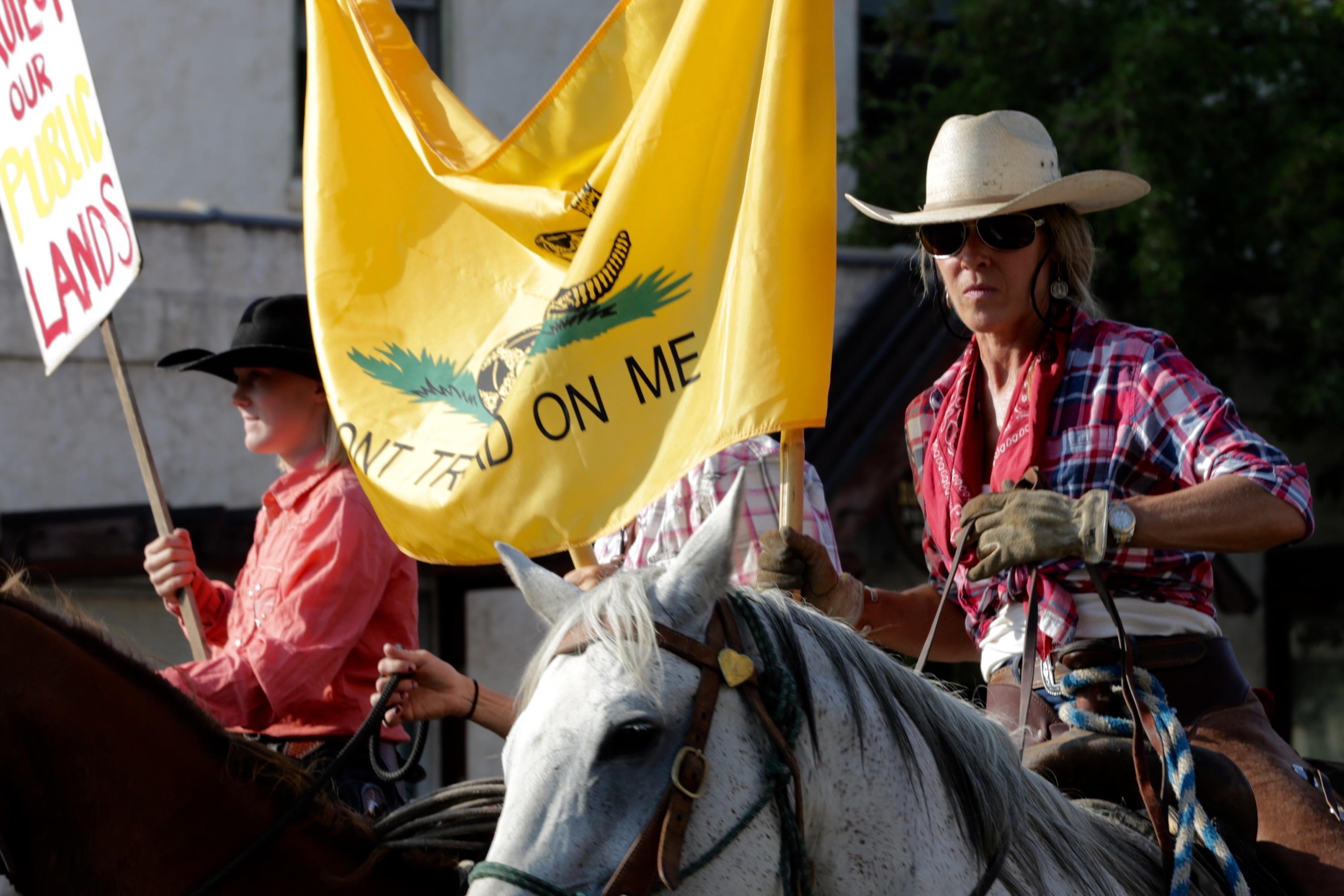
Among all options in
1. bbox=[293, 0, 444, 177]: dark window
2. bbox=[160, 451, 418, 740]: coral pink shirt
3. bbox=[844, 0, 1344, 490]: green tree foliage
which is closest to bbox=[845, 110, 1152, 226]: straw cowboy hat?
bbox=[160, 451, 418, 740]: coral pink shirt

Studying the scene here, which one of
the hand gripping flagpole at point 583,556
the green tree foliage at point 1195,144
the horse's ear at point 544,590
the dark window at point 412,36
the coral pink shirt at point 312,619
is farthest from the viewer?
the dark window at point 412,36

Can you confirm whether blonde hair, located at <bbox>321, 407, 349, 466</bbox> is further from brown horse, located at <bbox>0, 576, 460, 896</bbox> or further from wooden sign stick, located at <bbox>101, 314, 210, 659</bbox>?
brown horse, located at <bbox>0, 576, 460, 896</bbox>

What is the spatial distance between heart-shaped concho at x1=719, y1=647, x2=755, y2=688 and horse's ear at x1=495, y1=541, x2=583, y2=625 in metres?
0.25

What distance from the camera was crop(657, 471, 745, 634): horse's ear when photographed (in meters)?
2.10

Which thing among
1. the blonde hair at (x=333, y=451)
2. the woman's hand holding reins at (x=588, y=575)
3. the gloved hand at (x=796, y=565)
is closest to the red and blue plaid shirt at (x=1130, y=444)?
the gloved hand at (x=796, y=565)

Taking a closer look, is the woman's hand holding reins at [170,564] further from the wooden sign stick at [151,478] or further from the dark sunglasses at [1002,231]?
the dark sunglasses at [1002,231]

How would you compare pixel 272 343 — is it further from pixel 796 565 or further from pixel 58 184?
pixel 796 565

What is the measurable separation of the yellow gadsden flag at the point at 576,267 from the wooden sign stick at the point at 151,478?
2.14ft

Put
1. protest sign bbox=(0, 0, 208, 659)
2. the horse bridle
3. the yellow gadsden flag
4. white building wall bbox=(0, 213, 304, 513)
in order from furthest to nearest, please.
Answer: white building wall bbox=(0, 213, 304, 513) < protest sign bbox=(0, 0, 208, 659) < the yellow gadsden flag < the horse bridle

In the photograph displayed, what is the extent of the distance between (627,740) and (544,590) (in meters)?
0.33

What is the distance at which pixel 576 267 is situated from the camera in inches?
138

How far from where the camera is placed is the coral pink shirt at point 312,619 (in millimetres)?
3756

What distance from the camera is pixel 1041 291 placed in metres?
3.05

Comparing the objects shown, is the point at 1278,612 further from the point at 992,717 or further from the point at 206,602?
the point at 992,717
